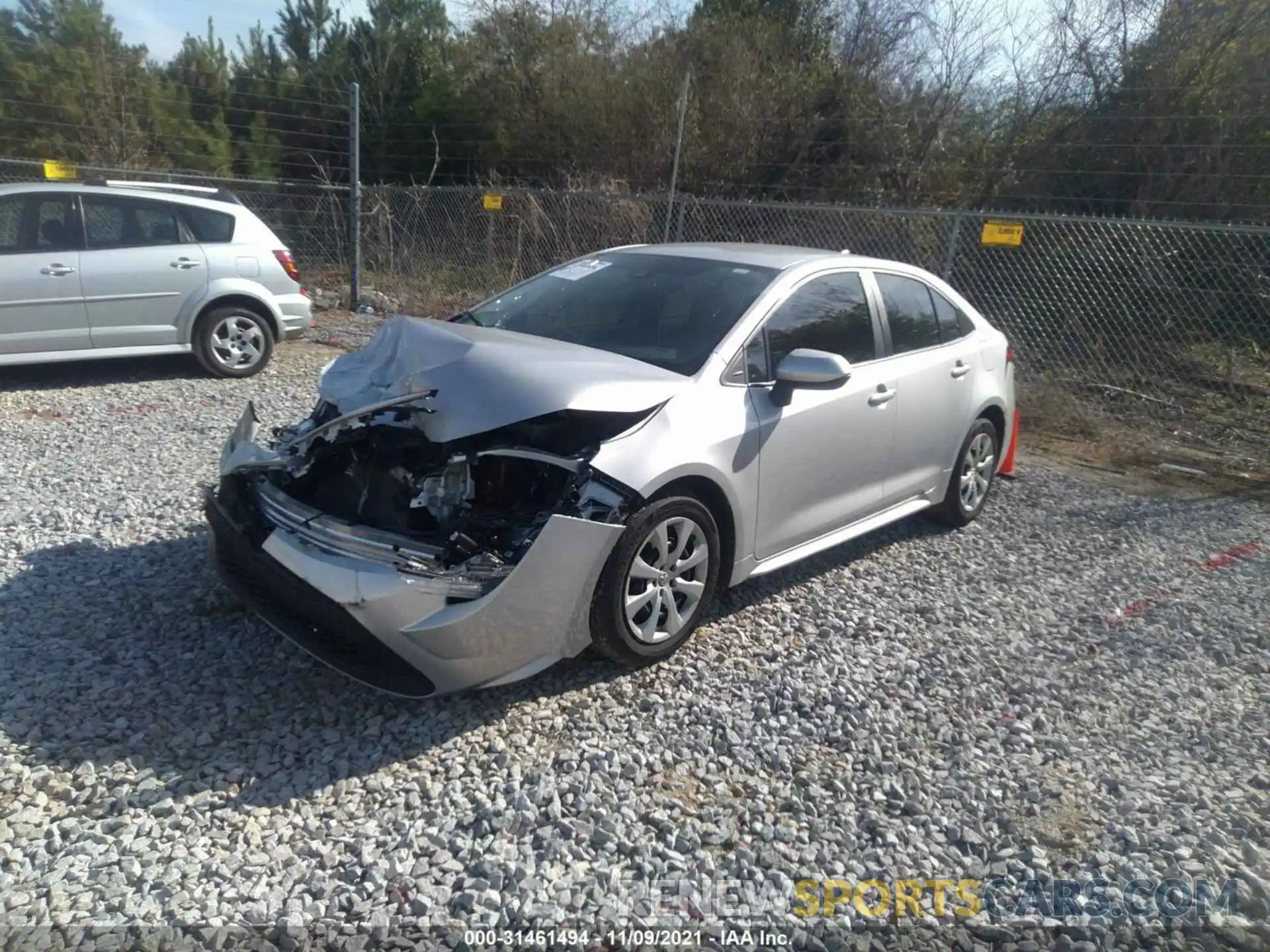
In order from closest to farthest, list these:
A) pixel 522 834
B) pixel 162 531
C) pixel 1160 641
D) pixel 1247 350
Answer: pixel 522 834, pixel 1160 641, pixel 162 531, pixel 1247 350

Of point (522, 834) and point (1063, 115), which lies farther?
point (1063, 115)

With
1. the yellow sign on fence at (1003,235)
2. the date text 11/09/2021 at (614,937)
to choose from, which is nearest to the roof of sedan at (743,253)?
the date text 11/09/2021 at (614,937)

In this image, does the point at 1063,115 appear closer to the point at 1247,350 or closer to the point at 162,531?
the point at 1247,350

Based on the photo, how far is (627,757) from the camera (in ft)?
11.2

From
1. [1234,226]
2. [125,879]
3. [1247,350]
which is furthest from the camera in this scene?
[1247,350]

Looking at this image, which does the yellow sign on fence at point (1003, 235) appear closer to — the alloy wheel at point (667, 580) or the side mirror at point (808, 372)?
the side mirror at point (808, 372)

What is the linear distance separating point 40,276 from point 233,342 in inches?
60.4

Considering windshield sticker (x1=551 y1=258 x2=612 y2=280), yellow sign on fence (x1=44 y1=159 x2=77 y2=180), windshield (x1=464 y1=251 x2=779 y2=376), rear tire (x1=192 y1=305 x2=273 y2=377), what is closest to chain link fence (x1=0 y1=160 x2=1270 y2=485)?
yellow sign on fence (x1=44 y1=159 x2=77 y2=180)

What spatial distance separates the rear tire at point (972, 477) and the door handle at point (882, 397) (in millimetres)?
970

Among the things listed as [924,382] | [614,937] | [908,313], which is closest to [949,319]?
[908,313]

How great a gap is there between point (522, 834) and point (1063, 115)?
39.5ft

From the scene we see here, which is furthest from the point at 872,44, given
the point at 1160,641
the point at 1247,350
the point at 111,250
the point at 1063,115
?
the point at 1160,641

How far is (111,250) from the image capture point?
793cm

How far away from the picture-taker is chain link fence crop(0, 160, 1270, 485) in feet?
28.7
